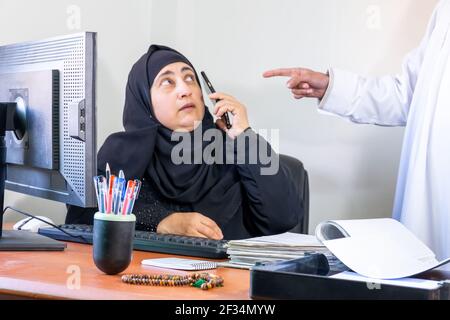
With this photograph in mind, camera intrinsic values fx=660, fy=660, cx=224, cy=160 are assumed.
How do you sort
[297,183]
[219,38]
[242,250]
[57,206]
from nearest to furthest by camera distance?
[242,250] → [297,183] → [57,206] → [219,38]

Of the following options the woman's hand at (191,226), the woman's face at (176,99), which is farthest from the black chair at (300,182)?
the woman's hand at (191,226)

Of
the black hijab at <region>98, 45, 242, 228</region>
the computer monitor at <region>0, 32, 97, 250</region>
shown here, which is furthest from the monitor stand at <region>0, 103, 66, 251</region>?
the black hijab at <region>98, 45, 242, 228</region>

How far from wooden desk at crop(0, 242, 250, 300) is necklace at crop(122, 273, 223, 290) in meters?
0.01

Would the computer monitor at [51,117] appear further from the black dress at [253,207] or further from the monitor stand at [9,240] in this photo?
the black dress at [253,207]

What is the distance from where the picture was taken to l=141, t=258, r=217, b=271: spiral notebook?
1.11 meters

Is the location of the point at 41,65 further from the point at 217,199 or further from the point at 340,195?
the point at 340,195

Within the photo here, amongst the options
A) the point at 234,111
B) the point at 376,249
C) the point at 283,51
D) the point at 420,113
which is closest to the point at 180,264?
the point at 376,249

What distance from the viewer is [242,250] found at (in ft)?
3.88

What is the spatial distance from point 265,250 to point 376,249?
235 millimetres

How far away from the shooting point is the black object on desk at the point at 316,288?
0.81 metres

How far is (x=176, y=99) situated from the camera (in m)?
1.88

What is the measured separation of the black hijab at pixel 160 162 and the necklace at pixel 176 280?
869 mm
